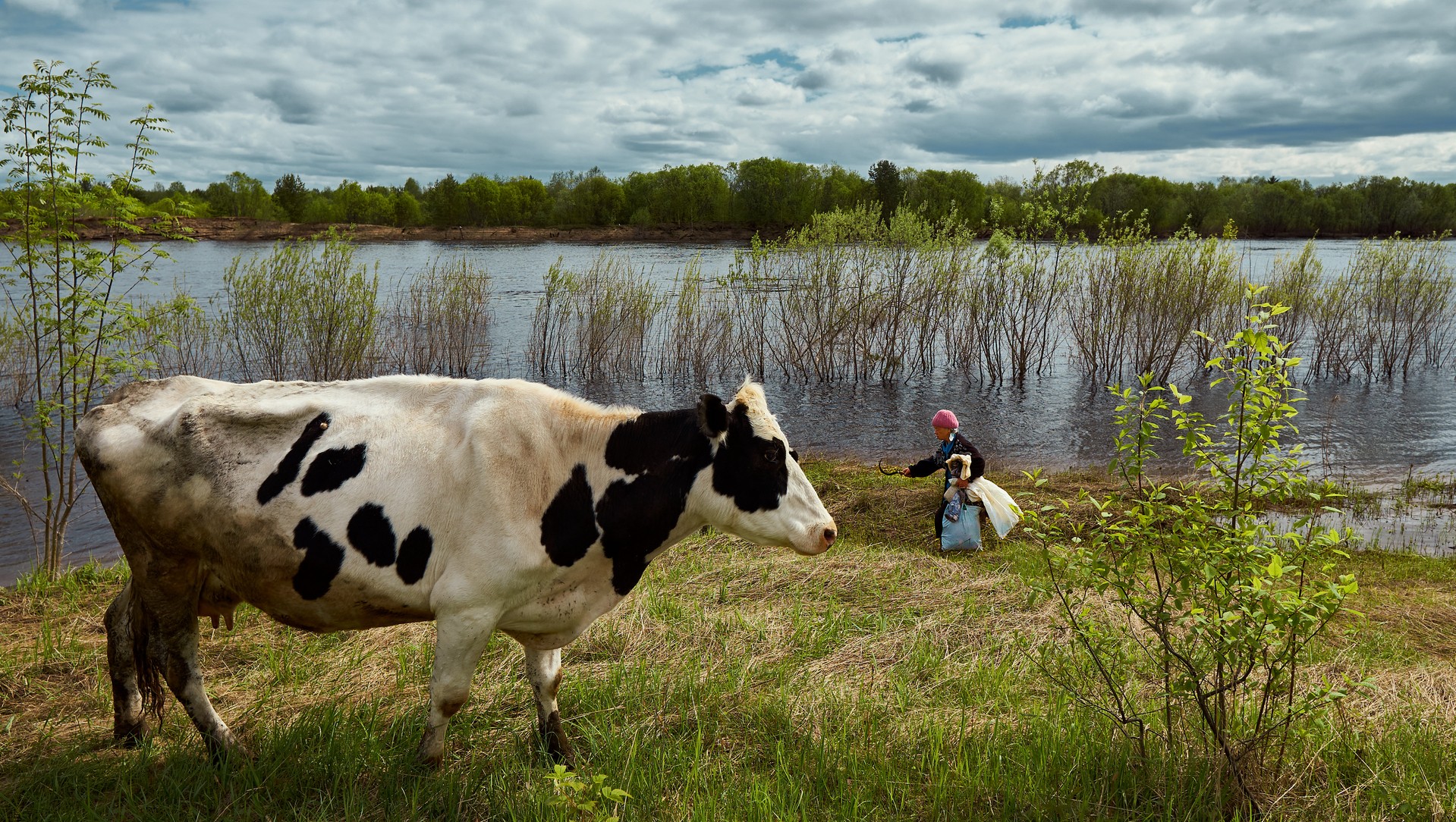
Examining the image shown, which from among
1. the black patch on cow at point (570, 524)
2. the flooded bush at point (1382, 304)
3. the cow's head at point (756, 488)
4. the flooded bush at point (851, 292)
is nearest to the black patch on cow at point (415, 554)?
the black patch on cow at point (570, 524)

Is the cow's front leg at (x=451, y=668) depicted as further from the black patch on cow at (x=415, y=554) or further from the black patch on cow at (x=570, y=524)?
the black patch on cow at (x=570, y=524)

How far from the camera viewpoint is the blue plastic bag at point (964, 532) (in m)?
8.80

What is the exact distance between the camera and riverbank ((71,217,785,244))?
7675 centimetres

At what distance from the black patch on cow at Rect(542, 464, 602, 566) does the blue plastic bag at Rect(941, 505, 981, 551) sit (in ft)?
18.4

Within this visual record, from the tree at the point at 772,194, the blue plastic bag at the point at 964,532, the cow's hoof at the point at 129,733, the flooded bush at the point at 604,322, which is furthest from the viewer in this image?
the tree at the point at 772,194

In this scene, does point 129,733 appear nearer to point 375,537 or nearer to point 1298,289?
point 375,537

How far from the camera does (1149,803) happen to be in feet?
12.1

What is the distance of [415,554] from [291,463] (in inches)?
28.0

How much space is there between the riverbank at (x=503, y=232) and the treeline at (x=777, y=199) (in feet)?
4.78

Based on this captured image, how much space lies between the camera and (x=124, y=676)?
438cm

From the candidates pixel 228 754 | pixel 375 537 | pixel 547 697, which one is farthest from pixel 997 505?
pixel 228 754

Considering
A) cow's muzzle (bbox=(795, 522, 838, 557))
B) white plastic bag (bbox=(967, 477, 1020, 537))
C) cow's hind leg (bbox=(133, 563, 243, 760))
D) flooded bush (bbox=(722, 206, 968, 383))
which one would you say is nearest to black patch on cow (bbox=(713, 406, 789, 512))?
cow's muzzle (bbox=(795, 522, 838, 557))

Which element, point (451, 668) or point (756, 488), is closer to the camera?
point (451, 668)

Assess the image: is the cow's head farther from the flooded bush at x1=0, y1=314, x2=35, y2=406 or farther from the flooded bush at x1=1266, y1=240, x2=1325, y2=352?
the flooded bush at x1=1266, y1=240, x2=1325, y2=352
